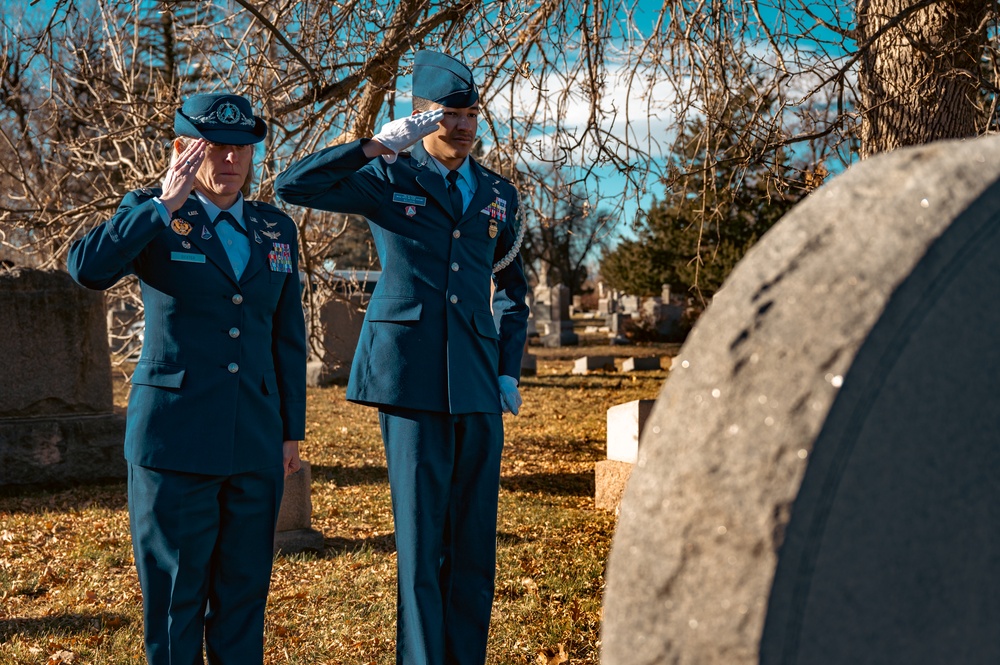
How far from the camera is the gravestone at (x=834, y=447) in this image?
48.1 inches

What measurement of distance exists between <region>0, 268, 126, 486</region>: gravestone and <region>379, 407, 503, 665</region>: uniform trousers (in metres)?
5.13

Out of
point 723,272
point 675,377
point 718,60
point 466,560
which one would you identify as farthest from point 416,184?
point 723,272

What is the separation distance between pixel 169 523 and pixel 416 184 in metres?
1.31

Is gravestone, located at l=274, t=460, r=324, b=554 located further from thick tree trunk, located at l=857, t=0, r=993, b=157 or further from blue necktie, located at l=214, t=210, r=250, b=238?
thick tree trunk, located at l=857, t=0, r=993, b=157

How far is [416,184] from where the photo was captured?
3213 mm

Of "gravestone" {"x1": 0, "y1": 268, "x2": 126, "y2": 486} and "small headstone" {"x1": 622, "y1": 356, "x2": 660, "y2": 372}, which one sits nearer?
"gravestone" {"x1": 0, "y1": 268, "x2": 126, "y2": 486}

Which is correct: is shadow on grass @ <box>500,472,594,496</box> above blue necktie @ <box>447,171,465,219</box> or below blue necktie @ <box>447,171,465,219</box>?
below

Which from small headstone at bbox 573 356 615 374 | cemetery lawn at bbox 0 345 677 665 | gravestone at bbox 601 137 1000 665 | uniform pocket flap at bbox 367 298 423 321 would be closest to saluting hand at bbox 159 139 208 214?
uniform pocket flap at bbox 367 298 423 321

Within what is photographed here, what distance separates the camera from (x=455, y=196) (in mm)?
3271

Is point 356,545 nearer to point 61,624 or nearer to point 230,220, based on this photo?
point 61,624

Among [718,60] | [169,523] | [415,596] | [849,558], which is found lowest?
[415,596]

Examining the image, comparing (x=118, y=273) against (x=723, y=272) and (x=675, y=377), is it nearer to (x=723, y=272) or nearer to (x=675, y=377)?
(x=675, y=377)

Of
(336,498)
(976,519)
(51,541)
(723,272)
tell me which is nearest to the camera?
(976,519)

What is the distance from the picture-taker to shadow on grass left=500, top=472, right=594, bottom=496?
7609mm
